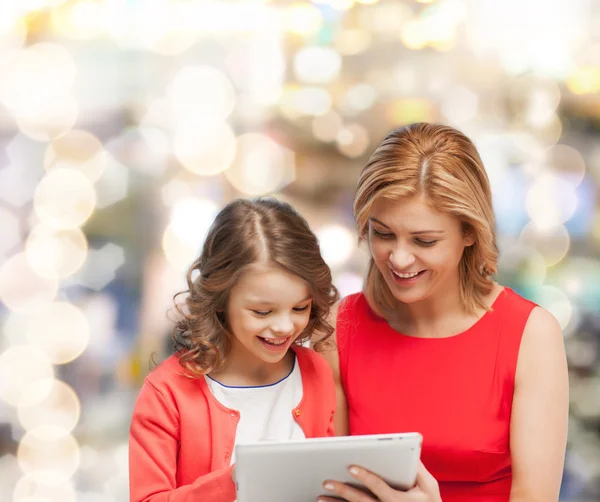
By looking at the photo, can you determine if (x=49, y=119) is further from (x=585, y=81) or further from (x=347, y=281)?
(x=585, y=81)

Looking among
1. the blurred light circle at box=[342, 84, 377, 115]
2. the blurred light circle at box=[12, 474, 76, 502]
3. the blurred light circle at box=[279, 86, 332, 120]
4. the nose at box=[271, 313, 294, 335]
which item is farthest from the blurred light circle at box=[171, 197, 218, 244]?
the nose at box=[271, 313, 294, 335]

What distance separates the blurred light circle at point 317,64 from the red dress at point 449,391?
0.88 m

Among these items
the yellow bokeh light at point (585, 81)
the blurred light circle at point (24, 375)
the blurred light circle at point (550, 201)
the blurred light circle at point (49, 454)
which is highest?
the yellow bokeh light at point (585, 81)

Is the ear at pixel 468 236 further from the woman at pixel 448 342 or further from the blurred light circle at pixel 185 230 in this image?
the blurred light circle at pixel 185 230

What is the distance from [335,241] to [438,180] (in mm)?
865

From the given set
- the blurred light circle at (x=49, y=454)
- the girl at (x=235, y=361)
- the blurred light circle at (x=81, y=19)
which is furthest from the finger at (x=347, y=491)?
the blurred light circle at (x=81, y=19)

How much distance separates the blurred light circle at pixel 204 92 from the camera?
2.04 metres

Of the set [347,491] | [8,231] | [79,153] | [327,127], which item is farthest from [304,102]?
[347,491]

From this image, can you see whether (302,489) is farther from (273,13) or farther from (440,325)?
(273,13)

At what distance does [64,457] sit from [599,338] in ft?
4.79

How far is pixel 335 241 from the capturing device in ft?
6.75

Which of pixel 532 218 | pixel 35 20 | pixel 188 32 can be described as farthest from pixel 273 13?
pixel 532 218

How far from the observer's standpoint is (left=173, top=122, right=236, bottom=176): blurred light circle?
204cm

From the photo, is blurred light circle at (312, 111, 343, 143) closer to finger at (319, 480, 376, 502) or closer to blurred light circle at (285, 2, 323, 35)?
blurred light circle at (285, 2, 323, 35)
